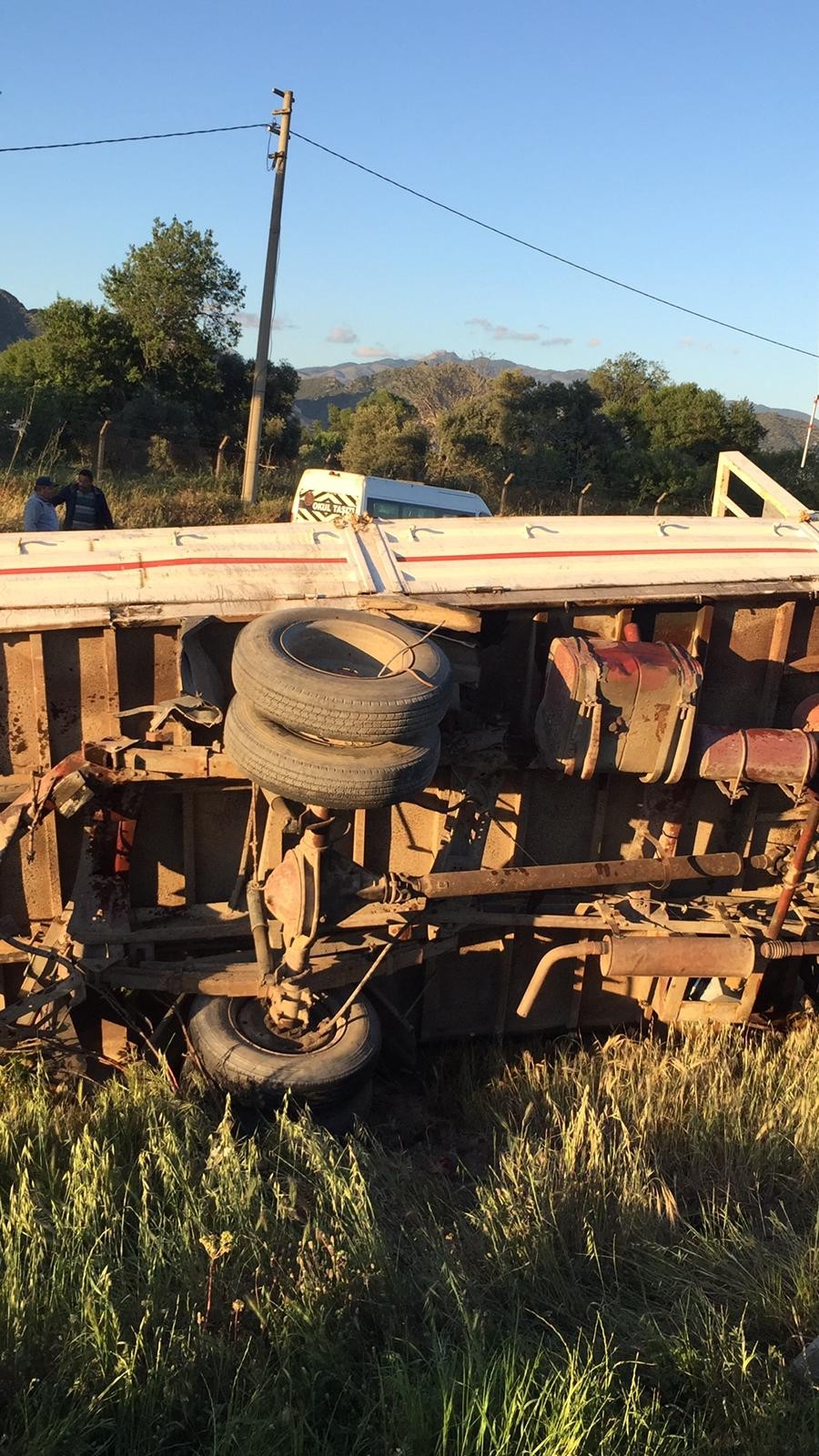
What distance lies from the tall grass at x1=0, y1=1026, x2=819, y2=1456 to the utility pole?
14.2m

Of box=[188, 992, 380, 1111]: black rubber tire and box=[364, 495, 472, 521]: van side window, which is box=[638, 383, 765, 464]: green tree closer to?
box=[364, 495, 472, 521]: van side window

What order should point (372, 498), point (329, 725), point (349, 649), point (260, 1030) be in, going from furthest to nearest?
point (372, 498), point (260, 1030), point (349, 649), point (329, 725)

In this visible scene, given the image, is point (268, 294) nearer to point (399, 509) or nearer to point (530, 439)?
point (399, 509)

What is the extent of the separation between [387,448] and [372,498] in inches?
528

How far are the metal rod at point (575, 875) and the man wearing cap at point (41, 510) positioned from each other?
662 cm

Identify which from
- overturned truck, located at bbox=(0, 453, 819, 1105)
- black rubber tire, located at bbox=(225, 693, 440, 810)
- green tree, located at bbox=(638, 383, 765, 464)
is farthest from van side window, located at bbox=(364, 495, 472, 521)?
green tree, located at bbox=(638, 383, 765, 464)

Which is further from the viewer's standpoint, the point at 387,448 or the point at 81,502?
the point at 387,448

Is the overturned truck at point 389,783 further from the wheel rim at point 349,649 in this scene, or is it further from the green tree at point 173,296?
the green tree at point 173,296

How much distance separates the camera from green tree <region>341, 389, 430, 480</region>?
27.2m

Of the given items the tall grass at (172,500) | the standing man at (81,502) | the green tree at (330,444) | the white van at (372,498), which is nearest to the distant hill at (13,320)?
the green tree at (330,444)

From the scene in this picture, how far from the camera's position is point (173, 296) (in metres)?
25.2

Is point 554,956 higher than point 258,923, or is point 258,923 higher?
point 258,923

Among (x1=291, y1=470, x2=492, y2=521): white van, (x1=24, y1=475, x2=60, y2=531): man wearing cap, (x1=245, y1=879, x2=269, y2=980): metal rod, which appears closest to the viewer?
(x1=245, y1=879, x2=269, y2=980): metal rod

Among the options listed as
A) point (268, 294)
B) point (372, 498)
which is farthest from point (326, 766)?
point (268, 294)
